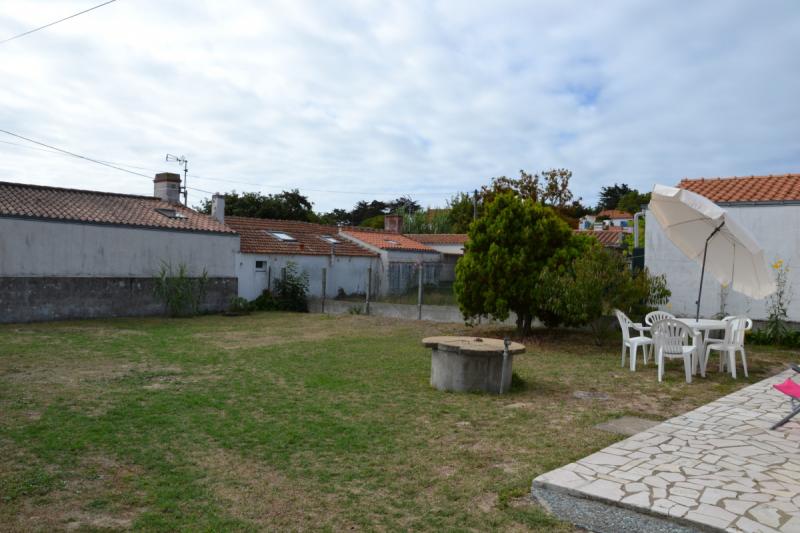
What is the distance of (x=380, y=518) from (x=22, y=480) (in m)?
3.07

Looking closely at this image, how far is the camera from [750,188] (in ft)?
52.1

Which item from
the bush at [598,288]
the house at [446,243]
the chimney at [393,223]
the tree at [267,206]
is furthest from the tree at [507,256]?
the tree at [267,206]

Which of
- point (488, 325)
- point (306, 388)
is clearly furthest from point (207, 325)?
point (306, 388)

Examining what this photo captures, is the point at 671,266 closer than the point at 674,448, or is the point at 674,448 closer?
the point at 674,448

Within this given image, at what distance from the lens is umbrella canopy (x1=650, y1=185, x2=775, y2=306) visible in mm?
9688

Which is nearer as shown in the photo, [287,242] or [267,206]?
[287,242]

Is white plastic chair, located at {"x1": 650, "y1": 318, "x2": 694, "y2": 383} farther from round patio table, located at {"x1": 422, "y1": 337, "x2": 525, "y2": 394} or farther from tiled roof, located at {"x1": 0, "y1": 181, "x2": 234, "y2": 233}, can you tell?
tiled roof, located at {"x1": 0, "y1": 181, "x2": 234, "y2": 233}

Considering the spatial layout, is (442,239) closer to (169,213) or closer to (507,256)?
(169,213)

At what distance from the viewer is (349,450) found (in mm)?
6055

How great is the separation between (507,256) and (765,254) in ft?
19.3

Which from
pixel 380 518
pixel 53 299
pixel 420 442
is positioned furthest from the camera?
pixel 53 299

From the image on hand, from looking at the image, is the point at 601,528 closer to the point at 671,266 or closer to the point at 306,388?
the point at 306,388

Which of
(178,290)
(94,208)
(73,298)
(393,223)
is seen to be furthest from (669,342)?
(393,223)

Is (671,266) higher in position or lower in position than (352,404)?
higher
